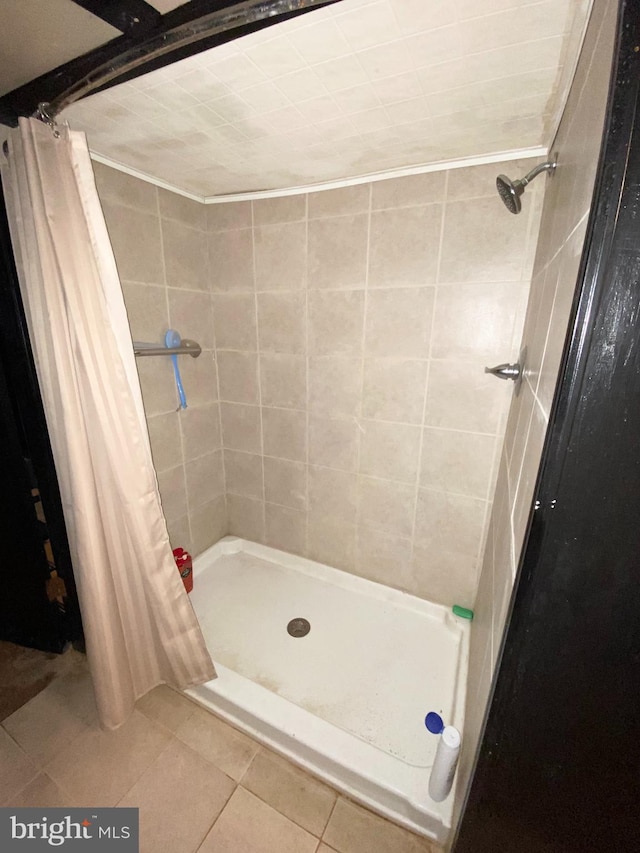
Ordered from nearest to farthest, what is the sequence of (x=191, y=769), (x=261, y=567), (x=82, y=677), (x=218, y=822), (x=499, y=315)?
1. (x=218, y=822)
2. (x=191, y=769)
3. (x=499, y=315)
4. (x=82, y=677)
5. (x=261, y=567)

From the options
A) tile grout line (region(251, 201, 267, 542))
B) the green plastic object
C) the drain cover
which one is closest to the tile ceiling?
tile grout line (region(251, 201, 267, 542))

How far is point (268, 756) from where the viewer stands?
3.37 ft

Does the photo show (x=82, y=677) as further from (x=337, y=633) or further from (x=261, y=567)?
(x=337, y=633)

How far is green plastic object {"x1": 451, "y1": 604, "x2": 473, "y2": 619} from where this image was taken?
1.40 meters

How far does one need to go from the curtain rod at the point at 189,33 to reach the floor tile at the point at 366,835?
1775 millimetres

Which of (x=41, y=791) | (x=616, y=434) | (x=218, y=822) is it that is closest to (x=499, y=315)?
(x=616, y=434)

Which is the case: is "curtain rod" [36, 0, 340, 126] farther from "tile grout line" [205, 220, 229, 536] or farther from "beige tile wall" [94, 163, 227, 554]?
"tile grout line" [205, 220, 229, 536]

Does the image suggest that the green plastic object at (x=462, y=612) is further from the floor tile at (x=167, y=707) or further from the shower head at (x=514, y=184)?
the shower head at (x=514, y=184)

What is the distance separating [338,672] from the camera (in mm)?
1235

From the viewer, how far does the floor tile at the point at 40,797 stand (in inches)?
35.5

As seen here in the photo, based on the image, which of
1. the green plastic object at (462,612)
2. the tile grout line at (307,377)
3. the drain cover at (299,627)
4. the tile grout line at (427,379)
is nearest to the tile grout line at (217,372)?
the tile grout line at (307,377)

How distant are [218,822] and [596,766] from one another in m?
0.96

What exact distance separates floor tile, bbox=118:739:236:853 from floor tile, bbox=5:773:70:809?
0.17m

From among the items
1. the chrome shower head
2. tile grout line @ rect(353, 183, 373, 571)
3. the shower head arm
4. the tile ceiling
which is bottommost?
tile grout line @ rect(353, 183, 373, 571)
